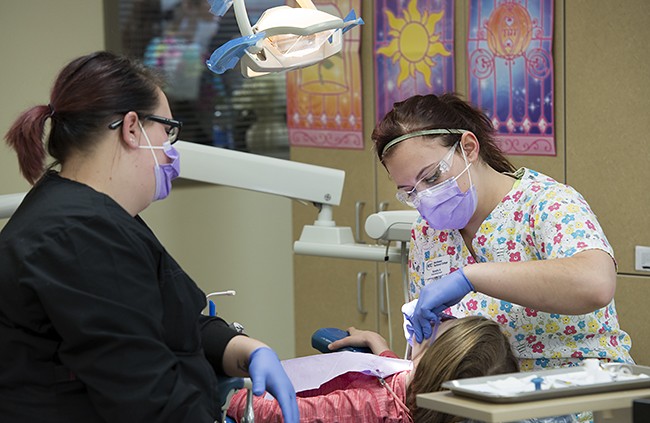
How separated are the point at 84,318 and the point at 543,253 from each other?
101cm

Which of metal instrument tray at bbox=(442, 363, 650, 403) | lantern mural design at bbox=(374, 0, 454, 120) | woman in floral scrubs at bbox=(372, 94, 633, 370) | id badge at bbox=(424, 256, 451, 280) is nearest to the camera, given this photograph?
metal instrument tray at bbox=(442, 363, 650, 403)

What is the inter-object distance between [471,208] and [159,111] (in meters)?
0.79

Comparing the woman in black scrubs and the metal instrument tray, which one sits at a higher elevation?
the woman in black scrubs

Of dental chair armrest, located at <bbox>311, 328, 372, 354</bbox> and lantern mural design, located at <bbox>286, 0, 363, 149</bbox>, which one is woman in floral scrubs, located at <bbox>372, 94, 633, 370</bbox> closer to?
dental chair armrest, located at <bbox>311, 328, 372, 354</bbox>

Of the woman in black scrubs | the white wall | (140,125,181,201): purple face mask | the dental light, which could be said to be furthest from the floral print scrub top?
the white wall

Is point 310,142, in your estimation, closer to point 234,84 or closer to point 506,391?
point 234,84

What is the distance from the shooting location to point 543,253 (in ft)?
6.53

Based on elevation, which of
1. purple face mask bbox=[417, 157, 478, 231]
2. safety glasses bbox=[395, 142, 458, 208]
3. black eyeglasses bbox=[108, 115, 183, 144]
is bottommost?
purple face mask bbox=[417, 157, 478, 231]

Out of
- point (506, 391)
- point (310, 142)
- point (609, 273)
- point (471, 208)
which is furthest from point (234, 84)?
point (506, 391)

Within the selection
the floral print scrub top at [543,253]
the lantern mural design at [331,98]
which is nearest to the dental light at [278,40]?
the floral print scrub top at [543,253]

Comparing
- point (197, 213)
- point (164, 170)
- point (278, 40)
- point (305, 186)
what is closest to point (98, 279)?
point (164, 170)

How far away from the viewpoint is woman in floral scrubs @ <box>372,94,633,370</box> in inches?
73.0

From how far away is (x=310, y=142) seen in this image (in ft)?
12.1

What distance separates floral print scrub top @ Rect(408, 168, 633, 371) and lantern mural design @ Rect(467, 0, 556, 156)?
3.23 ft
